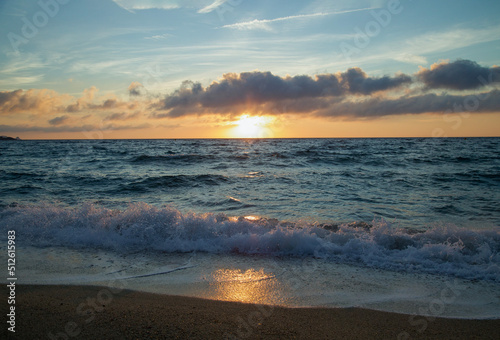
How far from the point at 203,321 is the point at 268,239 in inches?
118

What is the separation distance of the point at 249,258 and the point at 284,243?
34.3 inches

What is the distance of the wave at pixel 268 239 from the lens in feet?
17.4

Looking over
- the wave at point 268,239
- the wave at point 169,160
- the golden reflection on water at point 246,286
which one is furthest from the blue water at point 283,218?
the wave at point 169,160

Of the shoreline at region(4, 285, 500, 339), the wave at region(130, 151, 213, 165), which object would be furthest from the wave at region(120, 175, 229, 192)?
the shoreline at region(4, 285, 500, 339)

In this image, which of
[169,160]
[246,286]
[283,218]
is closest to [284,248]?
[246,286]

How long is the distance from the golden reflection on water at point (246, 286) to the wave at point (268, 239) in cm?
114

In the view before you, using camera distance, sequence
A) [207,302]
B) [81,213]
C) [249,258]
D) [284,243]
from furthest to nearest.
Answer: [81,213], [284,243], [249,258], [207,302]

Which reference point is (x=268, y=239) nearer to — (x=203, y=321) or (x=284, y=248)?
(x=284, y=248)

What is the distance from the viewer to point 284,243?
6008 millimetres

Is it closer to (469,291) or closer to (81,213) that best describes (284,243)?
(469,291)

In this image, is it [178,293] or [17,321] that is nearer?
[17,321]

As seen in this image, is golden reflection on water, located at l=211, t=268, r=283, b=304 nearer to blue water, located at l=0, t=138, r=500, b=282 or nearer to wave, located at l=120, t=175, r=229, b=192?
blue water, located at l=0, t=138, r=500, b=282

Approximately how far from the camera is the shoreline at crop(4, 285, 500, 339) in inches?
120

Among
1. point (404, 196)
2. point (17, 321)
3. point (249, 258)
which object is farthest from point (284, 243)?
point (404, 196)
